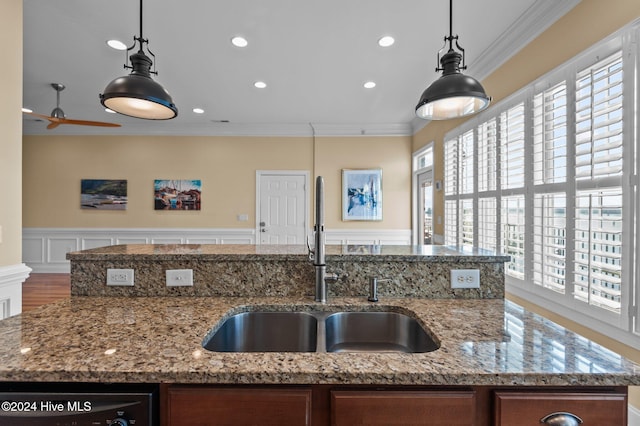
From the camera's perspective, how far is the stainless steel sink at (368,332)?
124 cm

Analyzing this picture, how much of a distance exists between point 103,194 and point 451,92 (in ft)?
19.8

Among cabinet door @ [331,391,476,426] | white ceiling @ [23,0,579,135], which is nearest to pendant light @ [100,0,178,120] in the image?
white ceiling @ [23,0,579,135]

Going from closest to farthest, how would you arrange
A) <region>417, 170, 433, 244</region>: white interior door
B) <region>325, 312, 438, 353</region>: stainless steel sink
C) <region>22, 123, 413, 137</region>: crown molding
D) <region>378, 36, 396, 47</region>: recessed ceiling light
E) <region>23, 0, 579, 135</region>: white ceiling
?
1. <region>325, 312, 438, 353</region>: stainless steel sink
2. <region>23, 0, 579, 135</region>: white ceiling
3. <region>378, 36, 396, 47</region>: recessed ceiling light
4. <region>417, 170, 433, 244</region>: white interior door
5. <region>22, 123, 413, 137</region>: crown molding

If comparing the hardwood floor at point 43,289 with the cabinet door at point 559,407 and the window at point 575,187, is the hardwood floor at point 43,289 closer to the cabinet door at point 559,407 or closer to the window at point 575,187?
the cabinet door at point 559,407

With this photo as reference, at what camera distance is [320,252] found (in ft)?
4.18

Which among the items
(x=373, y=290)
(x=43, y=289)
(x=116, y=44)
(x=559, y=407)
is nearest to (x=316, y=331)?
(x=373, y=290)

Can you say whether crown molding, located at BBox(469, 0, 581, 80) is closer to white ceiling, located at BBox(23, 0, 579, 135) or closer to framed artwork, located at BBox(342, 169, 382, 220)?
white ceiling, located at BBox(23, 0, 579, 135)

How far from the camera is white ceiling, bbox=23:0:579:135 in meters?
2.29

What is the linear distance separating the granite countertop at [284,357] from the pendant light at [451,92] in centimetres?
94

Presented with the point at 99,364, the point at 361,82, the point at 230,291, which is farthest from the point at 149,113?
the point at 361,82

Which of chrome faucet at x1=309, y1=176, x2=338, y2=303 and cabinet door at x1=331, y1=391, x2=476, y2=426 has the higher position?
chrome faucet at x1=309, y1=176, x2=338, y2=303

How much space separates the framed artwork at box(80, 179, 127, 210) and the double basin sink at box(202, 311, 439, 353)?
5.27 metres

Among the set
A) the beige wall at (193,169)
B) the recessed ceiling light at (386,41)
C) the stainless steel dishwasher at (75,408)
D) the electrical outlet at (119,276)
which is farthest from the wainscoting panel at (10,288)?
the beige wall at (193,169)

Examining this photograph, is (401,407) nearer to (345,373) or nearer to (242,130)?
(345,373)
